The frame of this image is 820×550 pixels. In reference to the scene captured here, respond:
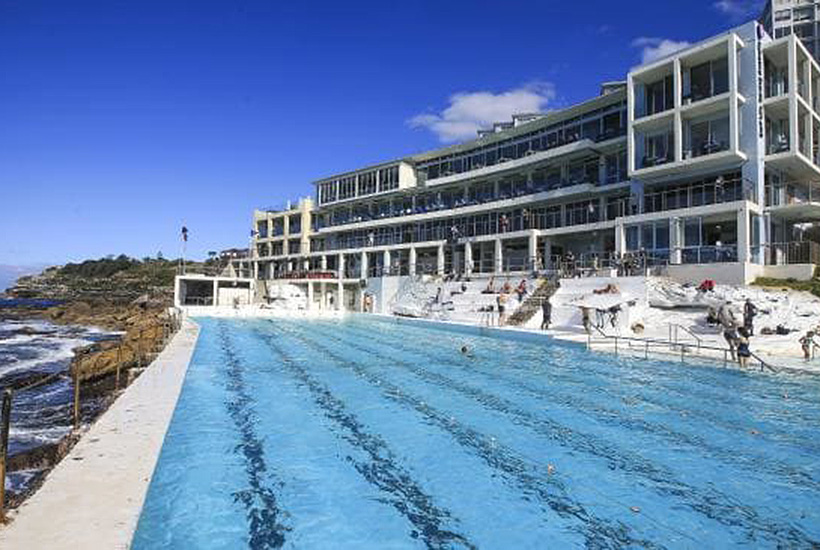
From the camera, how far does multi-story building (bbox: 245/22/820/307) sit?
90.0ft

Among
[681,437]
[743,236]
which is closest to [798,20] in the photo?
[743,236]

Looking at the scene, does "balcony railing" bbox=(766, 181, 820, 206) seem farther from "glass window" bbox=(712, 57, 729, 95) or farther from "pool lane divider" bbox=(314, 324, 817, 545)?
"pool lane divider" bbox=(314, 324, 817, 545)

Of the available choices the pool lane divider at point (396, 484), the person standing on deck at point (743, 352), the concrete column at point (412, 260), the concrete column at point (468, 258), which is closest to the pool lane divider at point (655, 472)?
the pool lane divider at point (396, 484)

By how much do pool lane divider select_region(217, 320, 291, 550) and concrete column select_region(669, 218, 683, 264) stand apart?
24759 millimetres

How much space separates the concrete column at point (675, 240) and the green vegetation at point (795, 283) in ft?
13.6

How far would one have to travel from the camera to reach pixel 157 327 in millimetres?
18766

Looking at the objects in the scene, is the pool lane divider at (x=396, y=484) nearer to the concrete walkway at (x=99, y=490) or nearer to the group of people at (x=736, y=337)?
the concrete walkway at (x=99, y=490)

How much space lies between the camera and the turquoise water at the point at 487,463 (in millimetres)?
5223

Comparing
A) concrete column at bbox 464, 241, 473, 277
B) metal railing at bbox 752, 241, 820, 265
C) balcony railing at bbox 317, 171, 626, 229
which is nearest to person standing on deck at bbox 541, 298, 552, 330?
metal railing at bbox 752, 241, 820, 265

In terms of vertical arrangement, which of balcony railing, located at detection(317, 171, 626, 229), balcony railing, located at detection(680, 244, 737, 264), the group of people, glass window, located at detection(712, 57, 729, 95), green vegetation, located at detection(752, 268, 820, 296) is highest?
glass window, located at detection(712, 57, 729, 95)

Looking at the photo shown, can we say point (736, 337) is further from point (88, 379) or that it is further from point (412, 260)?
point (412, 260)

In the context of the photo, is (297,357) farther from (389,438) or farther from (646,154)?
(646,154)

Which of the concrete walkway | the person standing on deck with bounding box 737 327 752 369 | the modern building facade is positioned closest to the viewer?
the concrete walkway

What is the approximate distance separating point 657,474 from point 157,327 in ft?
55.3
